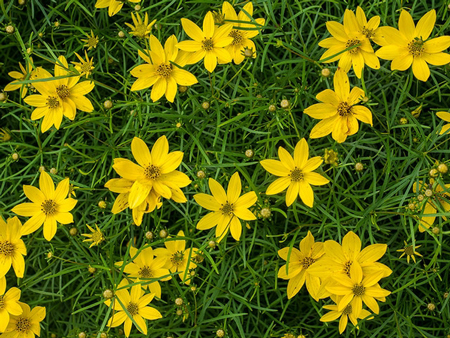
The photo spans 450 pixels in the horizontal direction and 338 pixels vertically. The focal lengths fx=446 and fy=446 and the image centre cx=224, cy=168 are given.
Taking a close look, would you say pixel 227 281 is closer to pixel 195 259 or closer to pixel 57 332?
pixel 195 259

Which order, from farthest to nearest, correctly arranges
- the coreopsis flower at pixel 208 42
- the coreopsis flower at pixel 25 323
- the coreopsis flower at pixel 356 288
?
the coreopsis flower at pixel 25 323 → the coreopsis flower at pixel 208 42 → the coreopsis flower at pixel 356 288

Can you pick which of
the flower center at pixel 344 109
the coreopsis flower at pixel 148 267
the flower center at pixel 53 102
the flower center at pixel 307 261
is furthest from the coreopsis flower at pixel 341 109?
the flower center at pixel 53 102

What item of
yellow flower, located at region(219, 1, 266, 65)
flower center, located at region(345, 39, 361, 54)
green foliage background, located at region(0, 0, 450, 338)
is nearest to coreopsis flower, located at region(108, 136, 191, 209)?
green foliage background, located at region(0, 0, 450, 338)

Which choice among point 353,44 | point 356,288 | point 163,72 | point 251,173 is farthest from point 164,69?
point 356,288

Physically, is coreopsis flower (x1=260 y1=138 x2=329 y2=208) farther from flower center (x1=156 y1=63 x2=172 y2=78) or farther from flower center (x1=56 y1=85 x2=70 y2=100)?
flower center (x1=56 y1=85 x2=70 y2=100)

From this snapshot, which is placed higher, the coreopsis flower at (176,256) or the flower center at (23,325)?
the coreopsis flower at (176,256)

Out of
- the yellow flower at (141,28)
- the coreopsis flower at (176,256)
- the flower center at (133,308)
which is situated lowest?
the flower center at (133,308)

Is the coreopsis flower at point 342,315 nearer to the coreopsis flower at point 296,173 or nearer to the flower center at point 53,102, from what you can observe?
the coreopsis flower at point 296,173
